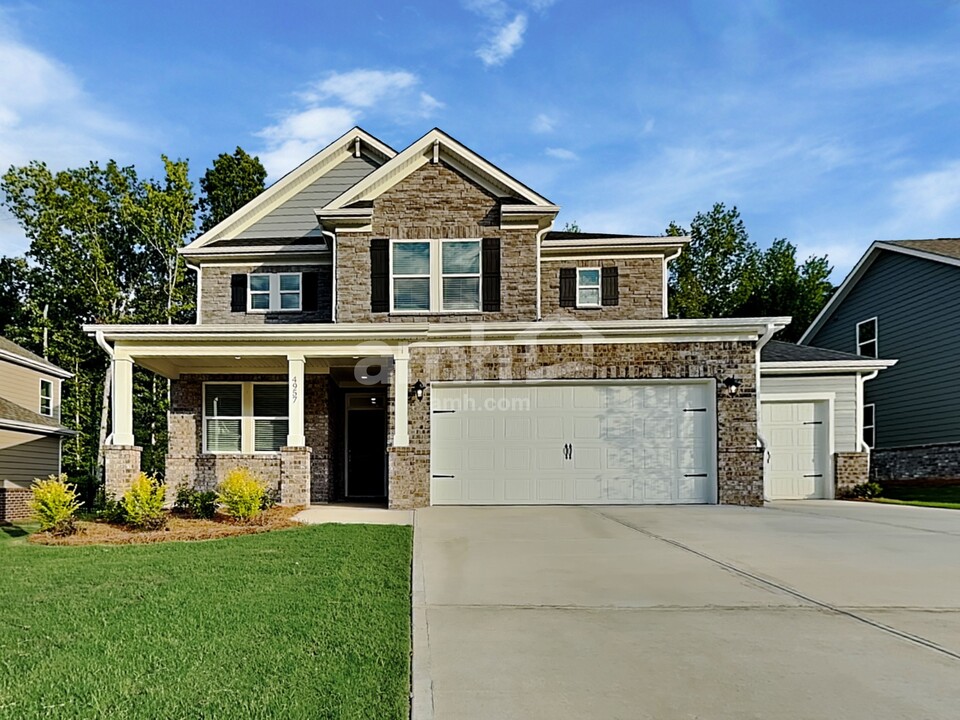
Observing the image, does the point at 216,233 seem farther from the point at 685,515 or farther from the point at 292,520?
the point at 685,515

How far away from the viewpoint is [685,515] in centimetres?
1185

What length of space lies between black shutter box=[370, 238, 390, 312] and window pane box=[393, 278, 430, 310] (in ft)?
0.60

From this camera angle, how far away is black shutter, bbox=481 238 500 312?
14.6 m

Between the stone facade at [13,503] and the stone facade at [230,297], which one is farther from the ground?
the stone facade at [230,297]

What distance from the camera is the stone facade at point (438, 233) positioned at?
14.6 m

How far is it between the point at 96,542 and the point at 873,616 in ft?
30.5

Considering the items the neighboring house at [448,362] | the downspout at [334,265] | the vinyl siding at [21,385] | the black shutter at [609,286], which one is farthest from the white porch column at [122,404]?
the black shutter at [609,286]

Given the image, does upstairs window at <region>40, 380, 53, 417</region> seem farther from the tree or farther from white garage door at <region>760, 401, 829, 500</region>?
white garage door at <region>760, 401, 829, 500</region>

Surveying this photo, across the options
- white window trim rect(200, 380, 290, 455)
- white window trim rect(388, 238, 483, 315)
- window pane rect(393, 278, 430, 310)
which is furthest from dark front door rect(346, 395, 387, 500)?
white window trim rect(388, 238, 483, 315)

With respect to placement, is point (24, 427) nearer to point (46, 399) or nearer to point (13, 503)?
point (13, 503)

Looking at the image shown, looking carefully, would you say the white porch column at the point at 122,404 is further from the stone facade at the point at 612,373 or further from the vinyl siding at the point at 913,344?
the vinyl siding at the point at 913,344

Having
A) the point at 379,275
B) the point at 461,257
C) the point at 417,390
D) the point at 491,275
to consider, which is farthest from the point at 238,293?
the point at 491,275

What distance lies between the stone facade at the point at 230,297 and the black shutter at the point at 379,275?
2.34 metres

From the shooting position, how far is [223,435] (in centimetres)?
1573
